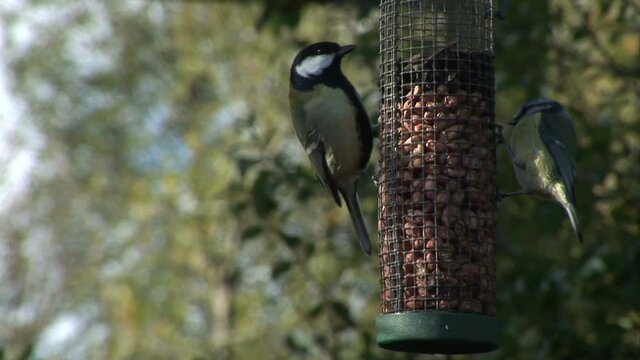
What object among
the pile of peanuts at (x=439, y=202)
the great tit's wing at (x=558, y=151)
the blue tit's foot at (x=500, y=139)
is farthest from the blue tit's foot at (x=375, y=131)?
the great tit's wing at (x=558, y=151)

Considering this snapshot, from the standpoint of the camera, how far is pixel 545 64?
859cm

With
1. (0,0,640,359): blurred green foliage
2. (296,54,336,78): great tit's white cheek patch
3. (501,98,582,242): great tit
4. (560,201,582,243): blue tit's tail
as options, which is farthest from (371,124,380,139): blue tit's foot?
(0,0,640,359): blurred green foliage

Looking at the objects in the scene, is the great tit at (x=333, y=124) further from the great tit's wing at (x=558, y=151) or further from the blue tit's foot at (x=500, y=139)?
the great tit's wing at (x=558, y=151)

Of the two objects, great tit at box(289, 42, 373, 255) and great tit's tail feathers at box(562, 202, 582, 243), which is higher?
great tit at box(289, 42, 373, 255)

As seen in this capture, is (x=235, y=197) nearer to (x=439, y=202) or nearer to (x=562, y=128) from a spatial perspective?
(x=562, y=128)

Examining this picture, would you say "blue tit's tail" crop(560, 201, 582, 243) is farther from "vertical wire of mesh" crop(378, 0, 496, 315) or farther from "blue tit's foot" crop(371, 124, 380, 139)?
"blue tit's foot" crop(371, 124, 380, 139)

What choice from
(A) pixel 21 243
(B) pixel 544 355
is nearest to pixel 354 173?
(B) pixel 544 355

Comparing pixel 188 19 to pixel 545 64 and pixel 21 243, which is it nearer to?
pixel 21 243

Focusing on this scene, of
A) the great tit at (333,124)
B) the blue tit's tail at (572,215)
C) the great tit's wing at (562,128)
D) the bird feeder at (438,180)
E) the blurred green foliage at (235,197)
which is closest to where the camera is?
the bird feeder at (438,180)

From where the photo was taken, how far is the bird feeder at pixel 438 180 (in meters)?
5.40

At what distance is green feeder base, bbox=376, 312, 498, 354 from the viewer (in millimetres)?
5227

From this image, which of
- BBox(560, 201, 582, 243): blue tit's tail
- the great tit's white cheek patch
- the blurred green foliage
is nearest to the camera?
BBox(560, 201, 582, 243): blue tit's tail

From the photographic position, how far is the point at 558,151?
20.8 ft

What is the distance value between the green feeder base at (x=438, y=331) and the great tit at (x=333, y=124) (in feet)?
2.60
